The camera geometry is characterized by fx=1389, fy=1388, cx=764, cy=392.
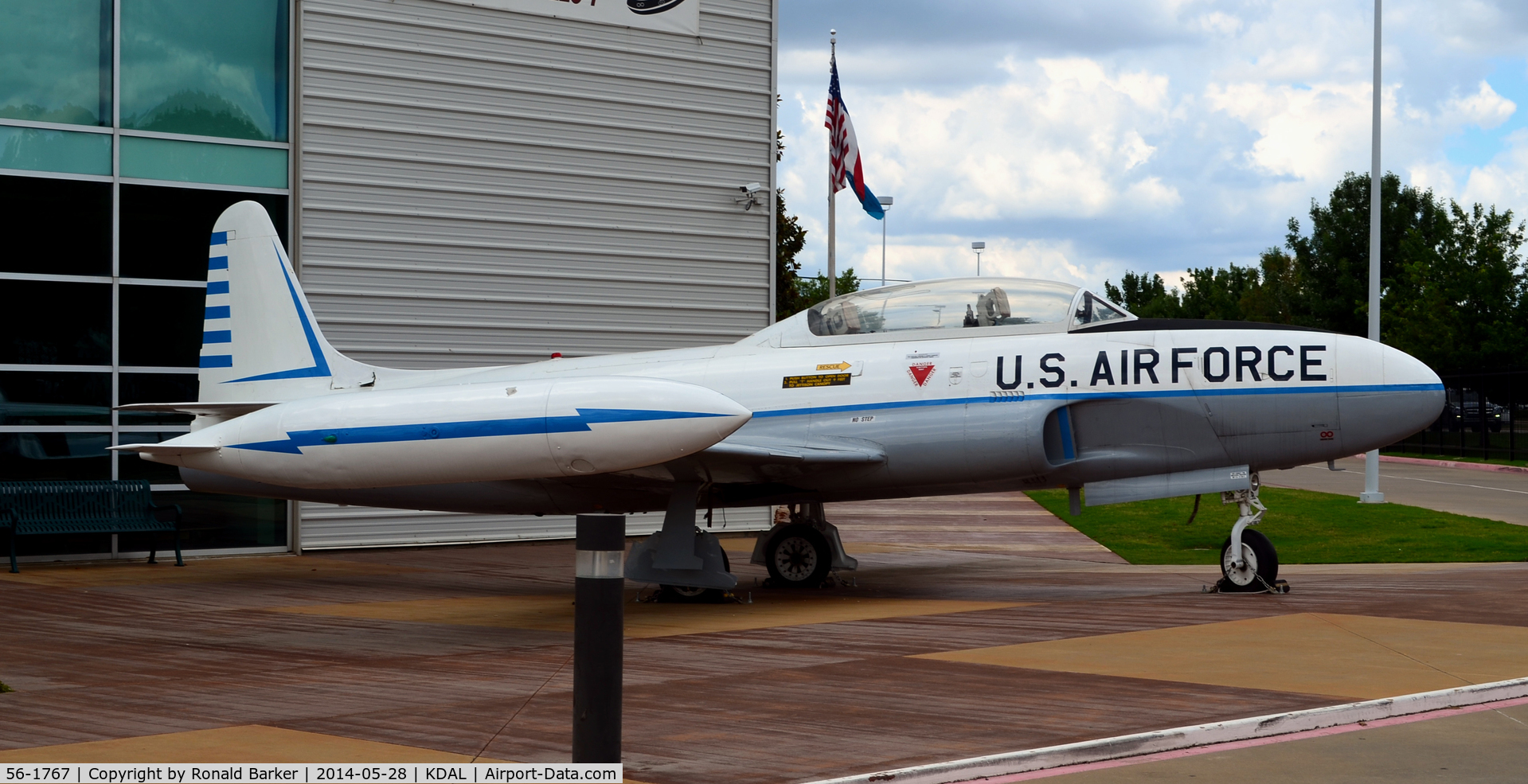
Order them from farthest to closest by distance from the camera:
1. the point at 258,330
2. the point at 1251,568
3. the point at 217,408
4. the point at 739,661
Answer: the point at 258,330, the point at 217,408, the point at 1251,568, the point at 739,661

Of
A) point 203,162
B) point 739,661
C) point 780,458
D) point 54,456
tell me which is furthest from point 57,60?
point 739,661

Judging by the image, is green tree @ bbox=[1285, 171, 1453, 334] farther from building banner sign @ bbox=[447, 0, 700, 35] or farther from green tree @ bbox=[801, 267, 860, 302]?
building banner sign @ bbox=[447, 0, 700, 35]

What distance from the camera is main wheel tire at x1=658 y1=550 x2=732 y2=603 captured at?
13037mm

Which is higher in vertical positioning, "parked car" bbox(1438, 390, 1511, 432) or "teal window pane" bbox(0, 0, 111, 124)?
"teal window pane" bbox(0, 0, 111, 124)

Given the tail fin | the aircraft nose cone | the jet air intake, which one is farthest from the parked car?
the jet air intake

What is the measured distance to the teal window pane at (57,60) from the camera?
1694 centimetres

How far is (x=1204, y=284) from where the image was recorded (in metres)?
107

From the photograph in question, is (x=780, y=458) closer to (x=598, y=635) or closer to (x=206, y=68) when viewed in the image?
(x=598, y=635)

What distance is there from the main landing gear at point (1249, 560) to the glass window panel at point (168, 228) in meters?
12.1

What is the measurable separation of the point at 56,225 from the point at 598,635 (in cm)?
1467

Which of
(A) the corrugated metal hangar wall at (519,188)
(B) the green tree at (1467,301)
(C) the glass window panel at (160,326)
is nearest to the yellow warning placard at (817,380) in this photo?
(A) the corrugated metal hangar wall at (519,188)

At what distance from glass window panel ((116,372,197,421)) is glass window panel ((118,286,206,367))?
0.16 meters

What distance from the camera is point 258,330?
14.7m

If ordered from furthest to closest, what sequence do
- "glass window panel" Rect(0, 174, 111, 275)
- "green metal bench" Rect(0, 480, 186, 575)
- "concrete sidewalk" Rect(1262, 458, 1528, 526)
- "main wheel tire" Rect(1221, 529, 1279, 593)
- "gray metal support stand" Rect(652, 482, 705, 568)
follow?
"concrete sidewalk" Rect(1262, 458, 1528, 526) → "glass window panel" Rect(0, 174, 111, 275) → "green metal bench" Rect(0, 480, 186, 575) → "gray metal support stand" Rect(652, 482, 705, 568) → "main wheel tire" Rect(1221, 529, 1279, 593)
